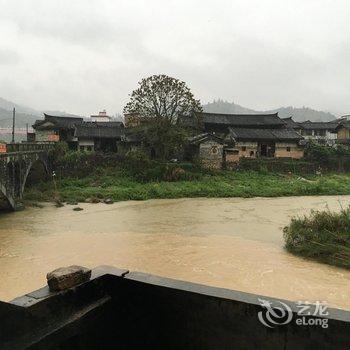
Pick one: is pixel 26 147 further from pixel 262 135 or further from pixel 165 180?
pixel 262 135

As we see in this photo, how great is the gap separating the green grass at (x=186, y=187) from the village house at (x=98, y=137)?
9.40 meters

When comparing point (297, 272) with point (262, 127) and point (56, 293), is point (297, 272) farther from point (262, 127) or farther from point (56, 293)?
point (262, 127)

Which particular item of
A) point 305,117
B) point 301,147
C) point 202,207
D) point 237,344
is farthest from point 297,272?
point 305,117

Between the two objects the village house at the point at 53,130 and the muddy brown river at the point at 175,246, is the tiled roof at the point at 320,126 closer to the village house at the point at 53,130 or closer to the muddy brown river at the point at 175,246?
the muddy brown river at the point at 175,246

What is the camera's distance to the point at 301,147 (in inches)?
1897

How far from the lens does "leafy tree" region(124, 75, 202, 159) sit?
3856 centimetres

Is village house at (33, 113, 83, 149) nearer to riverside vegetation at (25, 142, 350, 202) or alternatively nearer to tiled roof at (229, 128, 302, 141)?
riverside vegetation at (25, 142, 350, 202)

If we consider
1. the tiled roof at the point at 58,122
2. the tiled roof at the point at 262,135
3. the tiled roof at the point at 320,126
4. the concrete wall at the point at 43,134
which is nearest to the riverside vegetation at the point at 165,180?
the tiled roof at the point at 262,135

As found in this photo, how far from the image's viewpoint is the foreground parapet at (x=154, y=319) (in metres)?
3.77

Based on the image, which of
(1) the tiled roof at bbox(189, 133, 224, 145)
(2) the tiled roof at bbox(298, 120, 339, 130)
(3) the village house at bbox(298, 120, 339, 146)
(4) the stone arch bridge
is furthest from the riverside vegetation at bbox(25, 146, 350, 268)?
(2) the tiled roof at bbox(298, 120, 339, 130)

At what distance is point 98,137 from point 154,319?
44218mm

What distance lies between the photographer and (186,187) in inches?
1380

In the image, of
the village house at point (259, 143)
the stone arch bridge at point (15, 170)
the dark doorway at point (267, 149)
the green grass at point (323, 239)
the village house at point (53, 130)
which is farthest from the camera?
the village house at point (53, 130)

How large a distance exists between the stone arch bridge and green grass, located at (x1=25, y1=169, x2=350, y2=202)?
2.74 meters
